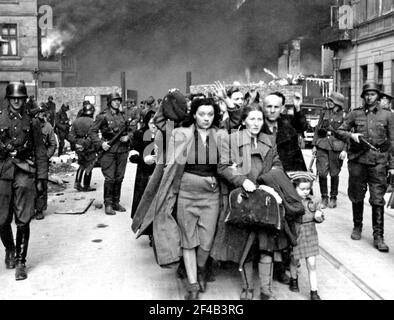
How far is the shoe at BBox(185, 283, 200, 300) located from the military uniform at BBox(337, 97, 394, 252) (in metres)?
2.66

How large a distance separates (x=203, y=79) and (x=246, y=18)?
581 centimetres

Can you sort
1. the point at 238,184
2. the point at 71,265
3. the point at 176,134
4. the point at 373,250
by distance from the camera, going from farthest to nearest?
the point at 373,250, the point at 71,265, the point at 176,134, the point at 238,184

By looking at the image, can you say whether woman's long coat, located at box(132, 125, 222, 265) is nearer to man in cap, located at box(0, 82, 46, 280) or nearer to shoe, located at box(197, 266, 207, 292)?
shoe, located at box(197, 266, 207, 292)

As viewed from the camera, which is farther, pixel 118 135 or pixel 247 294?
pixel 118 135

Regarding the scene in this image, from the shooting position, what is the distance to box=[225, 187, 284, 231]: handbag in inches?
174

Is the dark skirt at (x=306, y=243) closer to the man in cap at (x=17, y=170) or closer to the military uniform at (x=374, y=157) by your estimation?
the military uniform at (x=374, y=157)

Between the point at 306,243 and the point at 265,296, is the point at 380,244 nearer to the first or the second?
the point at 306,243

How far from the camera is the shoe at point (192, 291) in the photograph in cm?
457

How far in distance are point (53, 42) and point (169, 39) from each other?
10.2 m

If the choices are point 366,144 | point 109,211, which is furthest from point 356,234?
point 109,211

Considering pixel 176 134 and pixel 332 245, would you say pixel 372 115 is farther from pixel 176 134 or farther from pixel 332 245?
pixel 176 134

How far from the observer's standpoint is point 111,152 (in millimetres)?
8523

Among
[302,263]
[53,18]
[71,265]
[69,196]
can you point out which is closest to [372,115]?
[302,263]

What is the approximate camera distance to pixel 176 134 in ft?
16.1
